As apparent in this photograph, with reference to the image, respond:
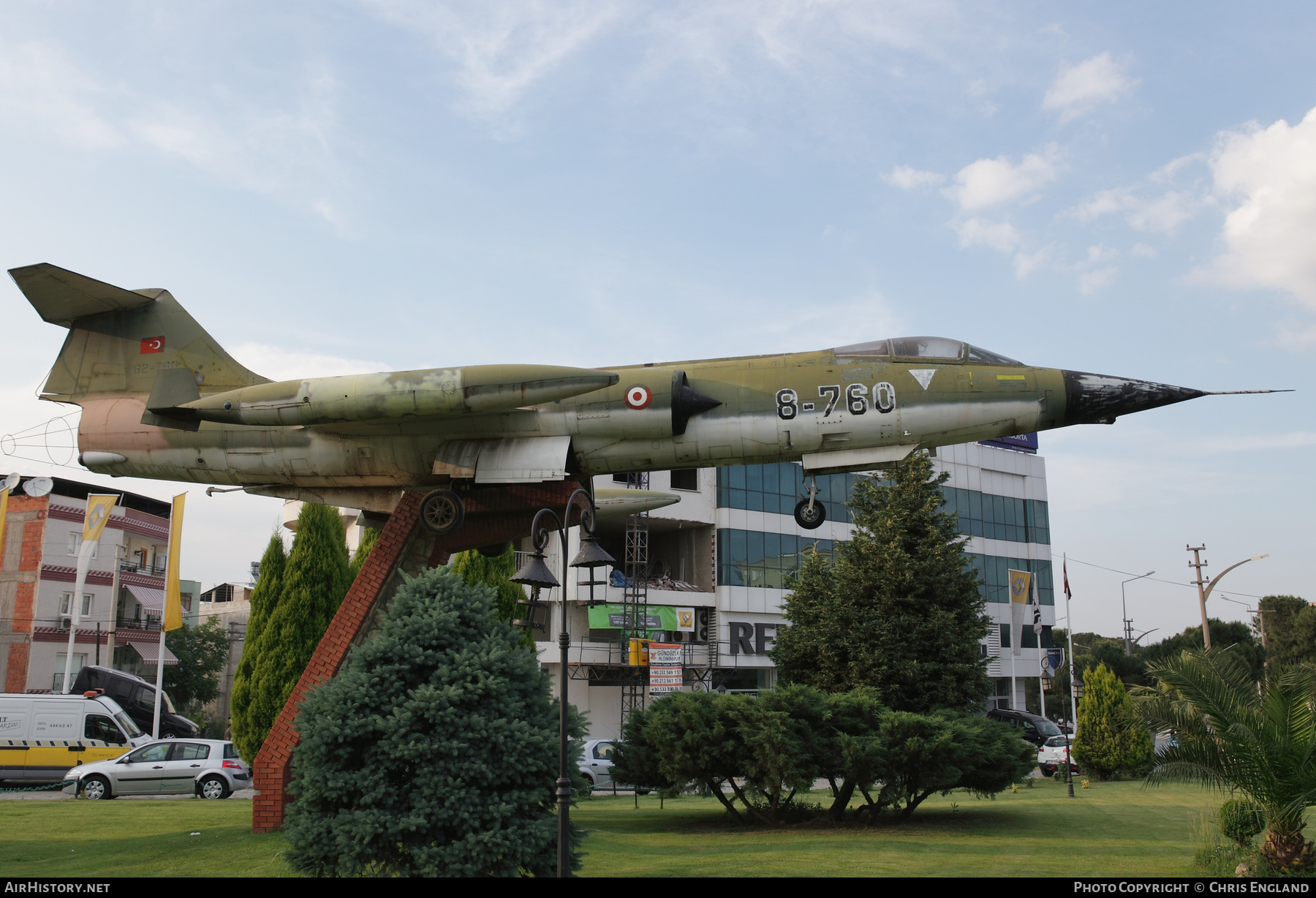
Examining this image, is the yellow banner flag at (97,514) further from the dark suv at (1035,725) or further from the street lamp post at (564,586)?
the dark suv at (1035,725)

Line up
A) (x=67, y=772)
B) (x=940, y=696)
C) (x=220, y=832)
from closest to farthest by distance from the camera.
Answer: (x=220, y=832), (x=940, y=696), (x=67, y=772)

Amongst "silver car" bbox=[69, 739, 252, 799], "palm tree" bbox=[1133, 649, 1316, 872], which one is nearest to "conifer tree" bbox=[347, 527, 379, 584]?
"silver car" bbox=[69, 739, 252, 799]

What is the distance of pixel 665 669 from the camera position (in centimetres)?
2277

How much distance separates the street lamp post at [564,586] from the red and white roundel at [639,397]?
2.64 metres

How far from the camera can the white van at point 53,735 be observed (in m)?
24.2

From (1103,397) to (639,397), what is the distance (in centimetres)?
716

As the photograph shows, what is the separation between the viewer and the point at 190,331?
1672 centimetres

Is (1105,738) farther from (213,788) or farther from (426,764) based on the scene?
(426,764)

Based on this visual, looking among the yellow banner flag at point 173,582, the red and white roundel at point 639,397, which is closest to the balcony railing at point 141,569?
the yellow banner flag at point 173,582

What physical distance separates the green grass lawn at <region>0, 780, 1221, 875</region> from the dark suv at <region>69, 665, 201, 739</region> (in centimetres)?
1802

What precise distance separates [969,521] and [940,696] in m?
38.9

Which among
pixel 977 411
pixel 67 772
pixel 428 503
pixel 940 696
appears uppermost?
pixel 977 411

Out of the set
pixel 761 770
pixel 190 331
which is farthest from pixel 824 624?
pixel 190 331
